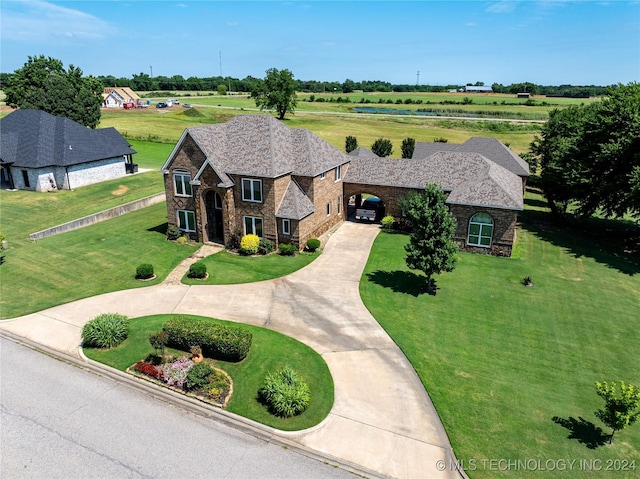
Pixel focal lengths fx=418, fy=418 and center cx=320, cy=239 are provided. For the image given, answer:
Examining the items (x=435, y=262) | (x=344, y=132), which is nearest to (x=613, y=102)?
(x=435, y=262)

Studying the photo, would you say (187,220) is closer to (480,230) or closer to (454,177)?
(454,177)

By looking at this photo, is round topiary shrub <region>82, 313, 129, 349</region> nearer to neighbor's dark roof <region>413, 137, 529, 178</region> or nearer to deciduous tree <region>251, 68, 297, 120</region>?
neighbor's dark roof <region>413, 137, 529, 178</region>

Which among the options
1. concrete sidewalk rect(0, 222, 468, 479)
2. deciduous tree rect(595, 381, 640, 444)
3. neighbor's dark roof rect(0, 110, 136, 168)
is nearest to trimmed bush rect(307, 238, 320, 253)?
concrete sidewalk rect(0, 222, 468, 479)

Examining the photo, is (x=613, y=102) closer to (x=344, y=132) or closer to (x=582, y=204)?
(x=582, y=204)

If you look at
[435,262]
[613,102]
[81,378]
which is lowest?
[81,378]

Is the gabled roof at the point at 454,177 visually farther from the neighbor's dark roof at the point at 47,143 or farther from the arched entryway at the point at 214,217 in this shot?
the neighbor's dark roof at the point at 47,143
